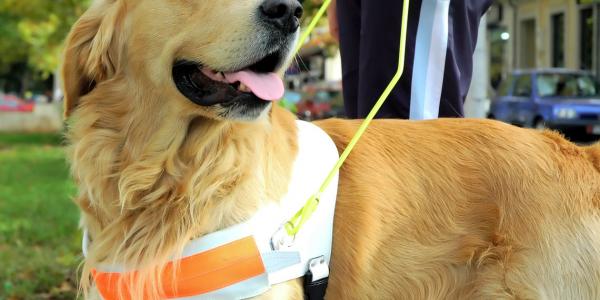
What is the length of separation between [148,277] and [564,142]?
172 cm

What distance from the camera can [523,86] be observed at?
725 inches

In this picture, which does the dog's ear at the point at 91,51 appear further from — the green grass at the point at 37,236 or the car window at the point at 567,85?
the car window at the point at 567,85

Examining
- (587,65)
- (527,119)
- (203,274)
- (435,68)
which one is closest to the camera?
(203,274)

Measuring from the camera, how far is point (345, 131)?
2.94 metres

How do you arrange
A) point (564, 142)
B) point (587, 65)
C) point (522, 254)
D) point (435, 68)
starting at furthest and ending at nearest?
1. point (587, 65)
2. point (435, 68)
3. point (564, 142)
4. point (522, 254)

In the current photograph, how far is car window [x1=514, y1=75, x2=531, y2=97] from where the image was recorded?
18047mm

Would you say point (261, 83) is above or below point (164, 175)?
above

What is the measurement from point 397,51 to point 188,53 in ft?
3.81

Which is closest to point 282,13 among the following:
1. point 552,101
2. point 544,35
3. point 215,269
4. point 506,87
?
point 215,269

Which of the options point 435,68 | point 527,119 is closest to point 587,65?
point 527,119

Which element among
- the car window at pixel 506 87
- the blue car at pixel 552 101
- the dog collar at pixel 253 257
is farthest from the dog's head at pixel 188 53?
the car window at pixel 506 87

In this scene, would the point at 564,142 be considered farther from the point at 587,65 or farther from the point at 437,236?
the point at 587,65

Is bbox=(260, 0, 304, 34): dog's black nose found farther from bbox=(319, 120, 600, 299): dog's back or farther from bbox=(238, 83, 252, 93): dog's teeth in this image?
bbox=(319, 120, 600, 299): dog's back

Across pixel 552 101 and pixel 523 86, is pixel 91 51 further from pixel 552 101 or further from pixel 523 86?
pixel 523 86
